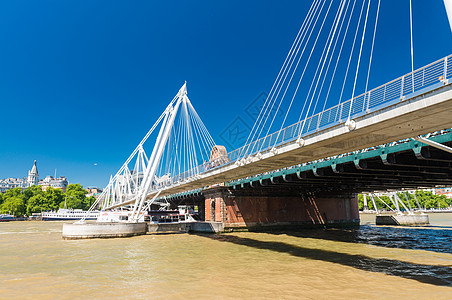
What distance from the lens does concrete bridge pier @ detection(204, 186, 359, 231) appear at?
42.4 meters

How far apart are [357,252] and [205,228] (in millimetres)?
23891

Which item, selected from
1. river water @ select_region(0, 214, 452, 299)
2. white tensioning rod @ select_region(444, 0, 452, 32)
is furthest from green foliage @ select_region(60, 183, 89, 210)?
white tensioning rod @ select_region(444, 0, 452, 32)

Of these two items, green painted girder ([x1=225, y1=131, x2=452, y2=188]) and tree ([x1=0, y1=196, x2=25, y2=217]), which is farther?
tree ([x1=0, y1=196, x2=25, y2=217])

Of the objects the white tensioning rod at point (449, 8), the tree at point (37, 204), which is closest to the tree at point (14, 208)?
the tree at point (37, 204)

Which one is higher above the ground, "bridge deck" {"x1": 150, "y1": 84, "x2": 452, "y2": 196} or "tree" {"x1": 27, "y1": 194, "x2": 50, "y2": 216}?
"bridge deck" {"x1": 150, "y1": 84, "x2": 452, "y2": 196}

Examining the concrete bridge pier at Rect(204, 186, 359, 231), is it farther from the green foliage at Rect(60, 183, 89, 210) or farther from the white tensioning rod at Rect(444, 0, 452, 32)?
the green foliage at Rect(60, 183, 89, 210)

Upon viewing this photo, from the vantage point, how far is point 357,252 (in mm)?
23000

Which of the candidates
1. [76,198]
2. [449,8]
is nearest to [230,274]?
[449,8]

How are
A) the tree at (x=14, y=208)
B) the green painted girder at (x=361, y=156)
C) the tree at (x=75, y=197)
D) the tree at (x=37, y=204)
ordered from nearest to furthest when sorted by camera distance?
the green painted girder at (x=361, y=156) → the tree at (x=14, y=208) → the tree at (x=37, y=204) → the tree at (x=75, y=197)

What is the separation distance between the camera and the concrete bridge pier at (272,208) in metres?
42.4

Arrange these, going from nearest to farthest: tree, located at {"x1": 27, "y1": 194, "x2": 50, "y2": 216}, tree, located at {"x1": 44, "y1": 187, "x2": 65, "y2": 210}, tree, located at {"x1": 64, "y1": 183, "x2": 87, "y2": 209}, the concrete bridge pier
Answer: the concrete bridge pier
tree, located at {"x1": 27, "y1": 194, "x2": 50, "y2": 216}
tree, located at {"x1": 44, "y1": 187, "x2": 65, "y2": 210}
tree, located at {"x1": 64, "y1": 183, "x2": 87, "y2": 209}

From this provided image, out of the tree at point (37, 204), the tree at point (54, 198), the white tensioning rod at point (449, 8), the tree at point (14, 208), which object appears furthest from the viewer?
the tree at point (54, 198)

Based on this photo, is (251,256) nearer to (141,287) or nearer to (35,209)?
(141,287)

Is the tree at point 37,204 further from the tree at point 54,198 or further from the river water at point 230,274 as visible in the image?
the river water at point 230,274
